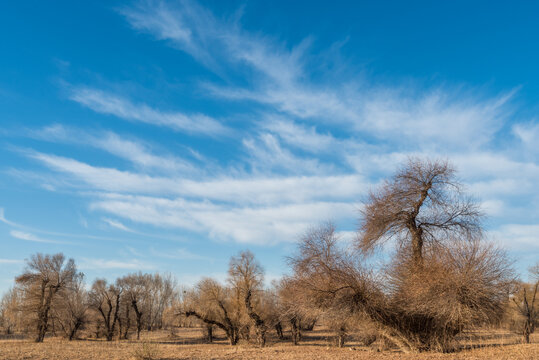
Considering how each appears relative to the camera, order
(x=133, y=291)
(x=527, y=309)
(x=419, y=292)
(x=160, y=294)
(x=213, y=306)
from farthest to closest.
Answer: (x=160, y=294)
(x=133, y=291)
(x=213, y=306)
(x=527, y=309)
(x=419, y=292)

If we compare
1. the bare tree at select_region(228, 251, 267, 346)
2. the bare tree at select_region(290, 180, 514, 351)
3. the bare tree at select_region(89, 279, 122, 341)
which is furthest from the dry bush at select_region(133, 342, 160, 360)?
the bare tree at select_region(89, 279, 122, 341)

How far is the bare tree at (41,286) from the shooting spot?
39.4m

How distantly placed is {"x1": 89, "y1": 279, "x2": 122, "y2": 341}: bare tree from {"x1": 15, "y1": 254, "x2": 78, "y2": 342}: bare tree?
950 centimetres

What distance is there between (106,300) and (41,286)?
503 inches

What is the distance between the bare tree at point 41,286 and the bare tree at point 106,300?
950 centimetres

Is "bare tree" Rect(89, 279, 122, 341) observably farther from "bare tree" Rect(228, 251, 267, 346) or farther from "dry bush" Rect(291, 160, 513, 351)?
"dry bush" Rect(291, 160, 513, 351)

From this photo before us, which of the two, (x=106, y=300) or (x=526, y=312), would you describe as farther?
(x=106, y=300)

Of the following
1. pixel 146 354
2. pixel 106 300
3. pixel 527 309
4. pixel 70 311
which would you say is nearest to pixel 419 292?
pixel 146 354

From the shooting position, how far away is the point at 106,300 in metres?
52.0

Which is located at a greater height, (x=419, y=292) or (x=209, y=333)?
(x=419, y=292)

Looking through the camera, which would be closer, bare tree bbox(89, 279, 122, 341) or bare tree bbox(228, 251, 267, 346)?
bare tree bbox(228, 251, 267, 346)

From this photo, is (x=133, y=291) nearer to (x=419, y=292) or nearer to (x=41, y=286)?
(x=41, y=286)

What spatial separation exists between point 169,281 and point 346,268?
100428mm

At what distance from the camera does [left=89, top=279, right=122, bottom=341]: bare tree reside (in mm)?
49375
